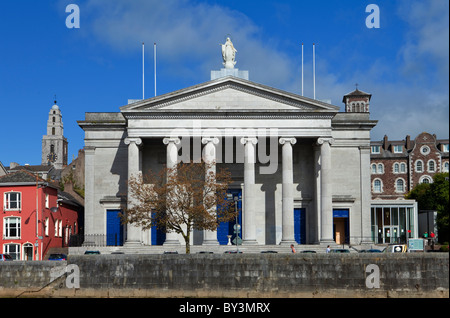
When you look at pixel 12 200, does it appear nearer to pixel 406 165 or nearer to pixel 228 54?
pixel 228 54

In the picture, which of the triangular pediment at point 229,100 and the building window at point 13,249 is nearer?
the triangular pediment at point 229,100

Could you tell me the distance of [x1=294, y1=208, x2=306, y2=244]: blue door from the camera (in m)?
68.9

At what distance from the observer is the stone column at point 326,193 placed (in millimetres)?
63969

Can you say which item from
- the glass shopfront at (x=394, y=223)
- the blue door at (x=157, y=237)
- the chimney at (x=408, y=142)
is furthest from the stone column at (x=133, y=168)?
the chimney at (x=408, y=142)

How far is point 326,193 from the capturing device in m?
64.4

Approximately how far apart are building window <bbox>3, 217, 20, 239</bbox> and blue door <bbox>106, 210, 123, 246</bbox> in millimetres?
9134

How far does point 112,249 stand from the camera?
61.8 metres

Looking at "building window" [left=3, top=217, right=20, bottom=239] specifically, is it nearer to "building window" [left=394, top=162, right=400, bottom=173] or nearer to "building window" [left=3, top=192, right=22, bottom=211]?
"building window" [left=3, top=192, right=22, bottom=211]

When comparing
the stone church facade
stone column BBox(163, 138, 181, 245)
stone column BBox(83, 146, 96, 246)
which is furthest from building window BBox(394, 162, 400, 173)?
stone column BBox(83, 146, 96, 246)

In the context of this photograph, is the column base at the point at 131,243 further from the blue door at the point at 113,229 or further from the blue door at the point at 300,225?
the blue door at the point at 300,225

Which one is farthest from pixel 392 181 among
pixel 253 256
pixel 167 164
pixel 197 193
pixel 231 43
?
pixel 253 256

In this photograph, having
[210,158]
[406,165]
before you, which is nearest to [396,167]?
[406,165]

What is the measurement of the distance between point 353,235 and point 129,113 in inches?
1045

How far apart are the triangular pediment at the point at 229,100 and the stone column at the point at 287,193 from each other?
3.78 metres
